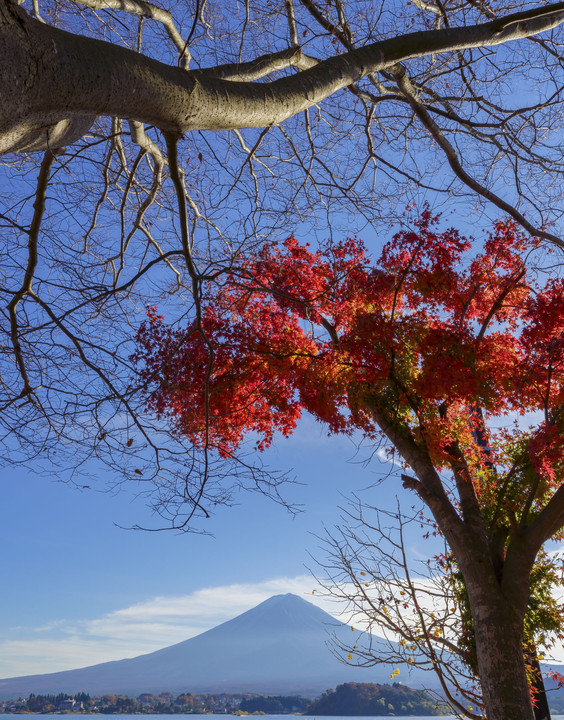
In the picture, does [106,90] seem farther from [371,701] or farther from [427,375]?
[371,701]

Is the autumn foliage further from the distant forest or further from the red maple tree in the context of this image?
the distant forest

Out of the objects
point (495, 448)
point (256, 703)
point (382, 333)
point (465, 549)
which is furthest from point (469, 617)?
point (256, 703)

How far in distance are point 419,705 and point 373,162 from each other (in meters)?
5.43

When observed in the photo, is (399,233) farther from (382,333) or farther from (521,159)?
(521,159)

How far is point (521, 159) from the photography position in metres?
4.79

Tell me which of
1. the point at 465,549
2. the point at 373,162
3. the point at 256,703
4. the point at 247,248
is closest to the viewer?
the point at 247,248

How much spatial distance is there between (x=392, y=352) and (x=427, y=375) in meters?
0.33

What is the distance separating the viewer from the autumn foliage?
14.3 feet

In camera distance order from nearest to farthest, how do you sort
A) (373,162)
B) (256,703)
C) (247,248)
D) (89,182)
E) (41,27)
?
(41,27), (247,248), (89,182), (373,162), (256,703)

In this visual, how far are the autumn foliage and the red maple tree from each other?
12mm

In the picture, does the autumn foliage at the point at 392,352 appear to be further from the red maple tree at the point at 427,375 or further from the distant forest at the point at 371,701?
the distant forest at the point at 371,701

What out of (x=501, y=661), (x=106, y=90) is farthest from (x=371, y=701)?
(x=106, y=90)

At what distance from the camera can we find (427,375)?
14.3ft

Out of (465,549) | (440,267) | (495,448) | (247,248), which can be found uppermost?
(440,267)
